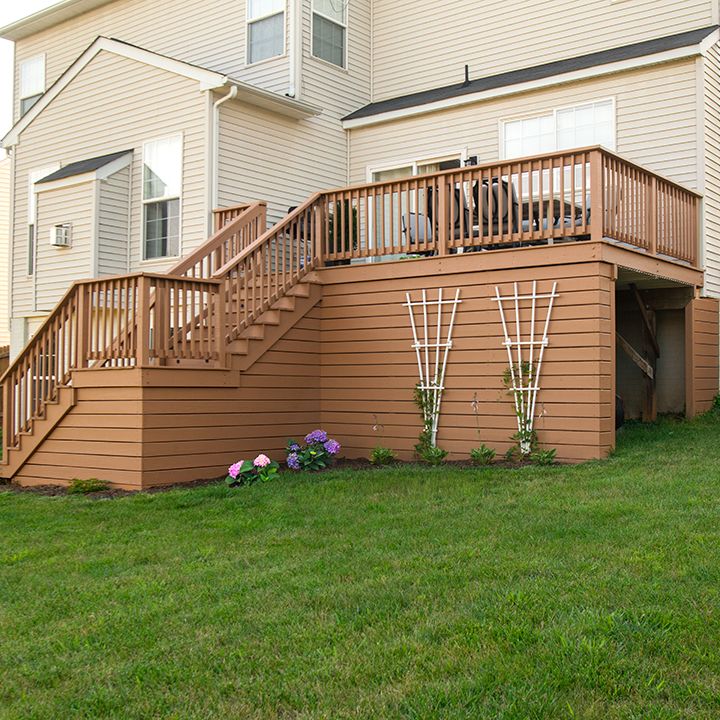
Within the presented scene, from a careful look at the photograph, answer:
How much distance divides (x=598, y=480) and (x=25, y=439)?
5590 millimetres

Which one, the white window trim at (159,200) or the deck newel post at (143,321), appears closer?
the deck newel post at (143,321)

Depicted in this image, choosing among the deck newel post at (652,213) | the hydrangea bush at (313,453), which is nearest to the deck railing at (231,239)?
the hydrangea bush at (313,453)

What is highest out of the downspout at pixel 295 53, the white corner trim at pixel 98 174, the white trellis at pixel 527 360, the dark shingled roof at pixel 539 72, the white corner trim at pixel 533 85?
the downspout at pixel 295 53

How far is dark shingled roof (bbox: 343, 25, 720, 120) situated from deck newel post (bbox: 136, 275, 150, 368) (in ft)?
21.4

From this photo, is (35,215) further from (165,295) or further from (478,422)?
(478,422)

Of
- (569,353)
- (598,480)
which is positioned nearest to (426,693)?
(598,480)

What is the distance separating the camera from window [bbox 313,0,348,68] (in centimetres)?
1337

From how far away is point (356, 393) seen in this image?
971 cm

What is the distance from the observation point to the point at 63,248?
12.9 m

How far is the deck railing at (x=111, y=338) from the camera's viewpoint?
793cm

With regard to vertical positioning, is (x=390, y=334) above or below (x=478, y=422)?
above

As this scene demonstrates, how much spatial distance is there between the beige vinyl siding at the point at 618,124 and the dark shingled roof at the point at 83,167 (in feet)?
12.5

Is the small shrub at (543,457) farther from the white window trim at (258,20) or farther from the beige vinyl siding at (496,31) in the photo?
the white window trim at (258,20)

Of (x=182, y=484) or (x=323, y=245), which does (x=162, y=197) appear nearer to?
(x=323, y=245)
